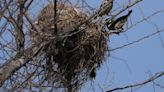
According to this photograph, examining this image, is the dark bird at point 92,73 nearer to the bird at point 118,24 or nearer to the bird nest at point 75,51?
the bird nest at point 75,51

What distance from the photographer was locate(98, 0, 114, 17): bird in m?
4.92

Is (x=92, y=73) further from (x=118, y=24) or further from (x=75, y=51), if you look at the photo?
(x=118, y=24)

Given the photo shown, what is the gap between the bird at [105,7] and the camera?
492 cm

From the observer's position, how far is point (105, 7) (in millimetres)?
5051

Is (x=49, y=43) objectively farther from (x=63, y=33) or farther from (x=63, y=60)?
(x=63, y=60)

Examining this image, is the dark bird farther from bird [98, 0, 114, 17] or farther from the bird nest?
bird [98, 0, 114, 17]

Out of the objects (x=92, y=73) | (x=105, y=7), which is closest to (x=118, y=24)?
(x=92, y=73)

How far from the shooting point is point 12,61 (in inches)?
186

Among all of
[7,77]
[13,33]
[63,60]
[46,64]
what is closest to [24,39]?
[13,33]

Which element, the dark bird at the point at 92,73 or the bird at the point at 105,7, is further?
the dark bird at the point at 92,73

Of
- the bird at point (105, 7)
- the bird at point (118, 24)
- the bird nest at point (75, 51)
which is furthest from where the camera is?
the bird nest at point (75, 51)

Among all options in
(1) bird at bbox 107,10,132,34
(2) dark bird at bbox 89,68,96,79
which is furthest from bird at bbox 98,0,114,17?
(2) dark bird at bbox 89,68,96,79

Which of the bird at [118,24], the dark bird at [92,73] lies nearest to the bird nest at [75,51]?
the dark bird at [92,73]

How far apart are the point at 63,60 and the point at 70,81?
0.44 metres
